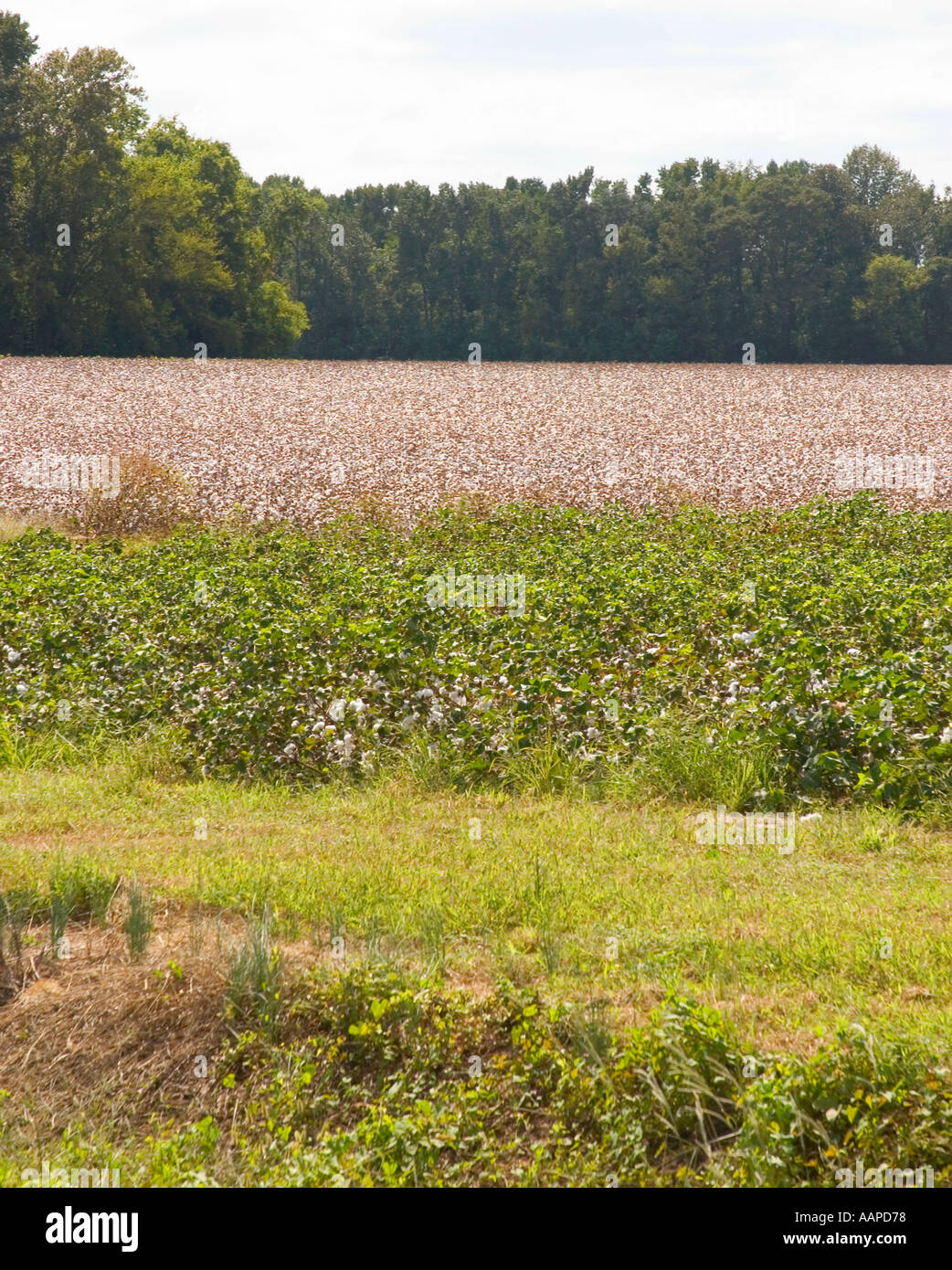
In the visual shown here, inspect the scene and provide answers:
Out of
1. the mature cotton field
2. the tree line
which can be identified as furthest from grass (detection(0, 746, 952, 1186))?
the tree line

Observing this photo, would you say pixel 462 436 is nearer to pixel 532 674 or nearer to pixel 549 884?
pixel 532 674

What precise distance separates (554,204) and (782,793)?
269ft

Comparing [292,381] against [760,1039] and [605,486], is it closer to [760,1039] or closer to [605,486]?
[605,486]

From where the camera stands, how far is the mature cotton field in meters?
18.4

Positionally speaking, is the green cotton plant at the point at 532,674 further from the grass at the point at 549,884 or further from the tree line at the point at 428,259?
the tree line at the point at 428,259

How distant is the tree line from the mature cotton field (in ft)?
69.2

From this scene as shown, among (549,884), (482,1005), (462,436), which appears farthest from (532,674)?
(462,436)

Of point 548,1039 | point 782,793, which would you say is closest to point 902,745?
point 782,793

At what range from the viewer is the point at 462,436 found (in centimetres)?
2488

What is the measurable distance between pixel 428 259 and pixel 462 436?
226 ft

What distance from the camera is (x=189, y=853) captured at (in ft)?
22.1

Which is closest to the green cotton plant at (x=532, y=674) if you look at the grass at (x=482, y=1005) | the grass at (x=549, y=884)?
the grass at (x=549, y=884)

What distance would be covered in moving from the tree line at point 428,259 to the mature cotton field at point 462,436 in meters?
21.1

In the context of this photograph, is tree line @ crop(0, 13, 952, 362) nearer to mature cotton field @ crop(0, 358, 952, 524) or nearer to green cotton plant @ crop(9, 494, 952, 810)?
mature cotton field @ crop(0, 358, 952, 524)
